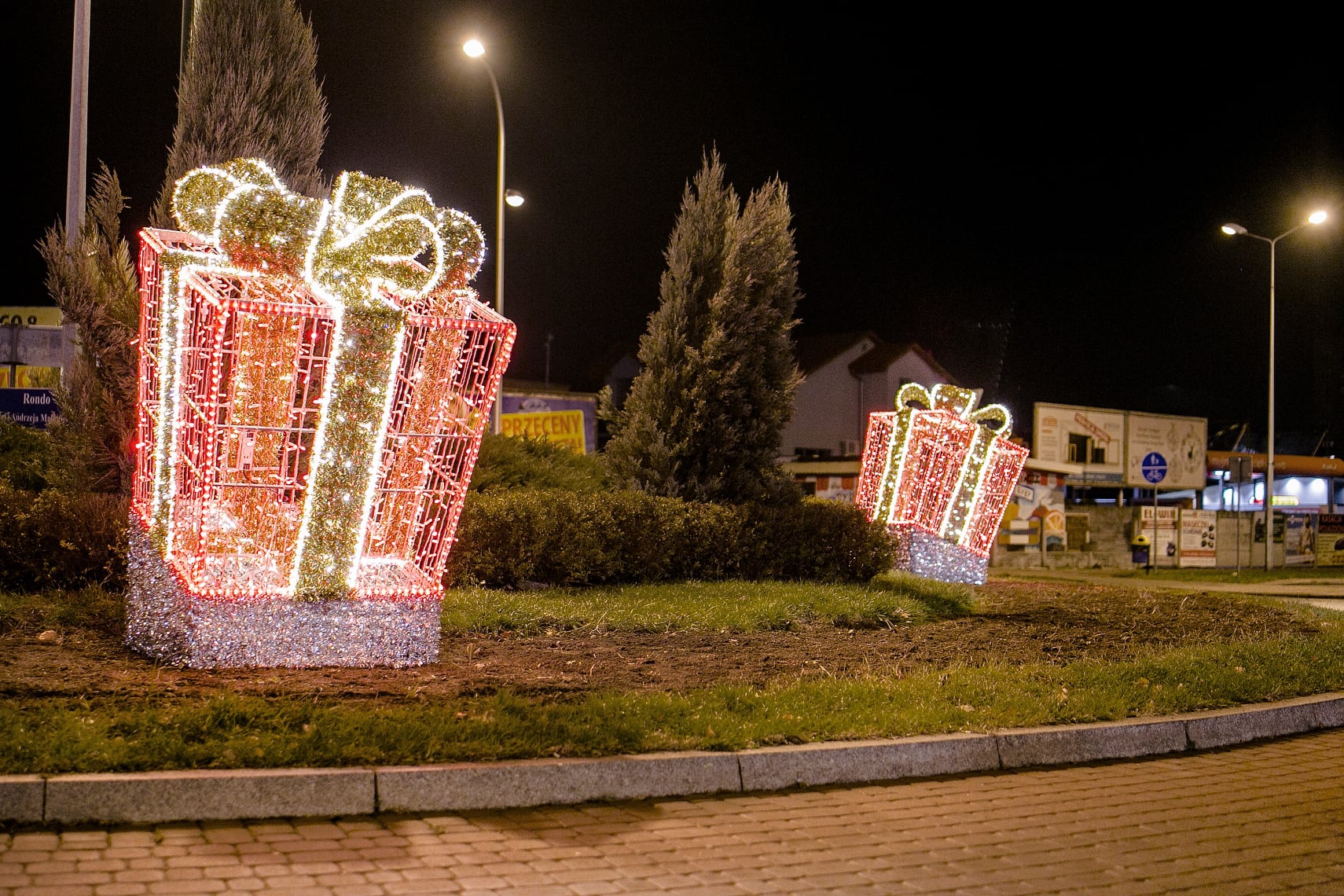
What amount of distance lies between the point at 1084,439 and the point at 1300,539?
677cm

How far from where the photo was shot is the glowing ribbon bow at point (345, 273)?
709 centimetres

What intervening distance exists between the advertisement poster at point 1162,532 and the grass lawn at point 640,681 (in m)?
18.4

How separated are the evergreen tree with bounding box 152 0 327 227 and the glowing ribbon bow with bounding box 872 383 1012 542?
25.3ft

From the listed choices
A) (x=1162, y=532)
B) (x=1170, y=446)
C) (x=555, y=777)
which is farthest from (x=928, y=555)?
(x=1170, y=446)

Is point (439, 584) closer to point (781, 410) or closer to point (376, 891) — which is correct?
point (376, 891)

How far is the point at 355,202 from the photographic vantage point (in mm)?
7230

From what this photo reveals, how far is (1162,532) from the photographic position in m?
30.7

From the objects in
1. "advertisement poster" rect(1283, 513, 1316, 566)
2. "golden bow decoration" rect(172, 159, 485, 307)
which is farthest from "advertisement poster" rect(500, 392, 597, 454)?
"golden bow decoration" rect(172, 159, 485, 307)

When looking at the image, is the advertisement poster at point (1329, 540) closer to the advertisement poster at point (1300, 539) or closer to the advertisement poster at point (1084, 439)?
the advertisement poster at point (1300, 539)

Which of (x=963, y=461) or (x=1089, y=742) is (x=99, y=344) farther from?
(x=963, y=461)

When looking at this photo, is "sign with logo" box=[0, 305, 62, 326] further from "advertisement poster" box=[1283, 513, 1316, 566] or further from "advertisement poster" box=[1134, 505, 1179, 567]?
"advertisement poster" box=[1283, 513, 1316, 566]

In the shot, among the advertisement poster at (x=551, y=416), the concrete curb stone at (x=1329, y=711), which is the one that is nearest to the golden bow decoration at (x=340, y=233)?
the concrete curb stone at (x=1329, y=711)

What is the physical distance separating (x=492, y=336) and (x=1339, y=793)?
5.61 meters

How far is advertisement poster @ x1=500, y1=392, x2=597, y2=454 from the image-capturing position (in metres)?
32.9
